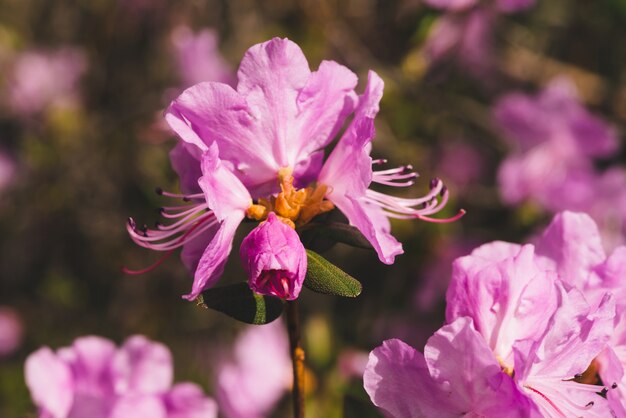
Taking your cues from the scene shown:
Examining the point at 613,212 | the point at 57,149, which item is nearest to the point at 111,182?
the point at 57,149

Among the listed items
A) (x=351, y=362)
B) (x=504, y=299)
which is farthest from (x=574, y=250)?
(x=351, y=362)

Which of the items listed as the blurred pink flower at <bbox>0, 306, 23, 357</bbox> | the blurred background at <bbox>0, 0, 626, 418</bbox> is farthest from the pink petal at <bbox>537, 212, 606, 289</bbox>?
the blurred pink flower at <bbox>0, 306, 23, 357</bbox>

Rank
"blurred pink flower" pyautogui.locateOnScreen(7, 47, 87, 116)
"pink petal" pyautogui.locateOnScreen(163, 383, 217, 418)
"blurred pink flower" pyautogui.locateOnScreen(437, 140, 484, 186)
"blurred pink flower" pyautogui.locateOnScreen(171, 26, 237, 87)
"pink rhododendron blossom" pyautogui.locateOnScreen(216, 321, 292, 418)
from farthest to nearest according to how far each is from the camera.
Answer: "blurred pink flower" pyautogui.locateOnScreen(7, 47, 87, 116)
"blurred pink flower" pyautogui.locateOnScreen(437, 140, 484, 186)
"blurred pink flower" pyautogui.locateOnScreen(171, 26, 237, 87)
"pink rhododendron blossom" pyautogui.locateOnScreen(216, 321, 292, 418)
"pink petal" pyautogui.locateOnScreen(163, 383, 217, 418)

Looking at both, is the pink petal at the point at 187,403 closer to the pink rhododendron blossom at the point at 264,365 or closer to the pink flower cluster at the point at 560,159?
the pink rhododendron blossom at the point at 264,365

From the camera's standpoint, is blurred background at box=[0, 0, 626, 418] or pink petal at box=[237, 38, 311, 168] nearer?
pink petal at box=[237, 38, 311, 168]

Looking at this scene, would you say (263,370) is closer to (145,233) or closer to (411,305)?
(411,305)

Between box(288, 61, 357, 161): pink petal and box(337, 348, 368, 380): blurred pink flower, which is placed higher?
box(288, 61, 357, 161): pink petal

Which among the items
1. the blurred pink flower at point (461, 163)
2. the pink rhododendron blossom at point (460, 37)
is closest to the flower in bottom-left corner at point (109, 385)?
the pink rhododendron blossom at point (460, 37)

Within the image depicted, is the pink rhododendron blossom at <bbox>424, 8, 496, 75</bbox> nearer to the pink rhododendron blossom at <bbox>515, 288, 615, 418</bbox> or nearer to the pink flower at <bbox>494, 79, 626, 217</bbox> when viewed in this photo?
Result: the pink flower at <bbox>494, 79, 626, 217</bbox>
